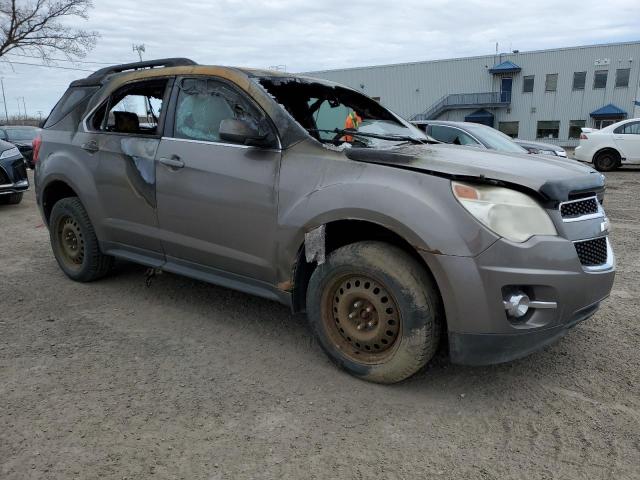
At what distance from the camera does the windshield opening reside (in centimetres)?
344

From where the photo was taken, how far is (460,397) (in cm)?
285

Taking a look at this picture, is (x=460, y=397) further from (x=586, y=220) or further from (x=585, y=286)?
(x=586, y=220)

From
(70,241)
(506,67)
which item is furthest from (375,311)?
(506,67)

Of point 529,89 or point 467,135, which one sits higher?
point 529,89

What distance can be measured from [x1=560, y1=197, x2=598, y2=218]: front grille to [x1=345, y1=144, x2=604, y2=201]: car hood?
61mm

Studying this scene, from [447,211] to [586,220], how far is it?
84cm

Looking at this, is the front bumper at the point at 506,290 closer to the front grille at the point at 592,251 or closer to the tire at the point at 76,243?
the front grille at the point at 592,251

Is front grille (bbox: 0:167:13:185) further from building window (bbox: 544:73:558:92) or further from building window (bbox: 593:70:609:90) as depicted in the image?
building window (bbox: 593:70:609:90)

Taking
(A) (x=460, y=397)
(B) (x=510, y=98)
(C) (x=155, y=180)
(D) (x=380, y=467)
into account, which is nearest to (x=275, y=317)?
(C) (x=155, y=180)

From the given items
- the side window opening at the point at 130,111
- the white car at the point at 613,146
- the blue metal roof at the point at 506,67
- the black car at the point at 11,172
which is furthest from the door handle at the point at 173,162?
the blue metal roof at the point at 506,67

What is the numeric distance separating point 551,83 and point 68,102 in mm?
44421

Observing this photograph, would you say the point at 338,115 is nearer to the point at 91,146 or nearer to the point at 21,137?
the point at 91,146

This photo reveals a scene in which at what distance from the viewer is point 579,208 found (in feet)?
9.28

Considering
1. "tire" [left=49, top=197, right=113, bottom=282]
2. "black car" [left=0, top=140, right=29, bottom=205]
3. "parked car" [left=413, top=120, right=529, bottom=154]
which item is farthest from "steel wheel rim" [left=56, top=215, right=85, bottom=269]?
"parked car" [left=413, top=120, right=529, bottom=154]
